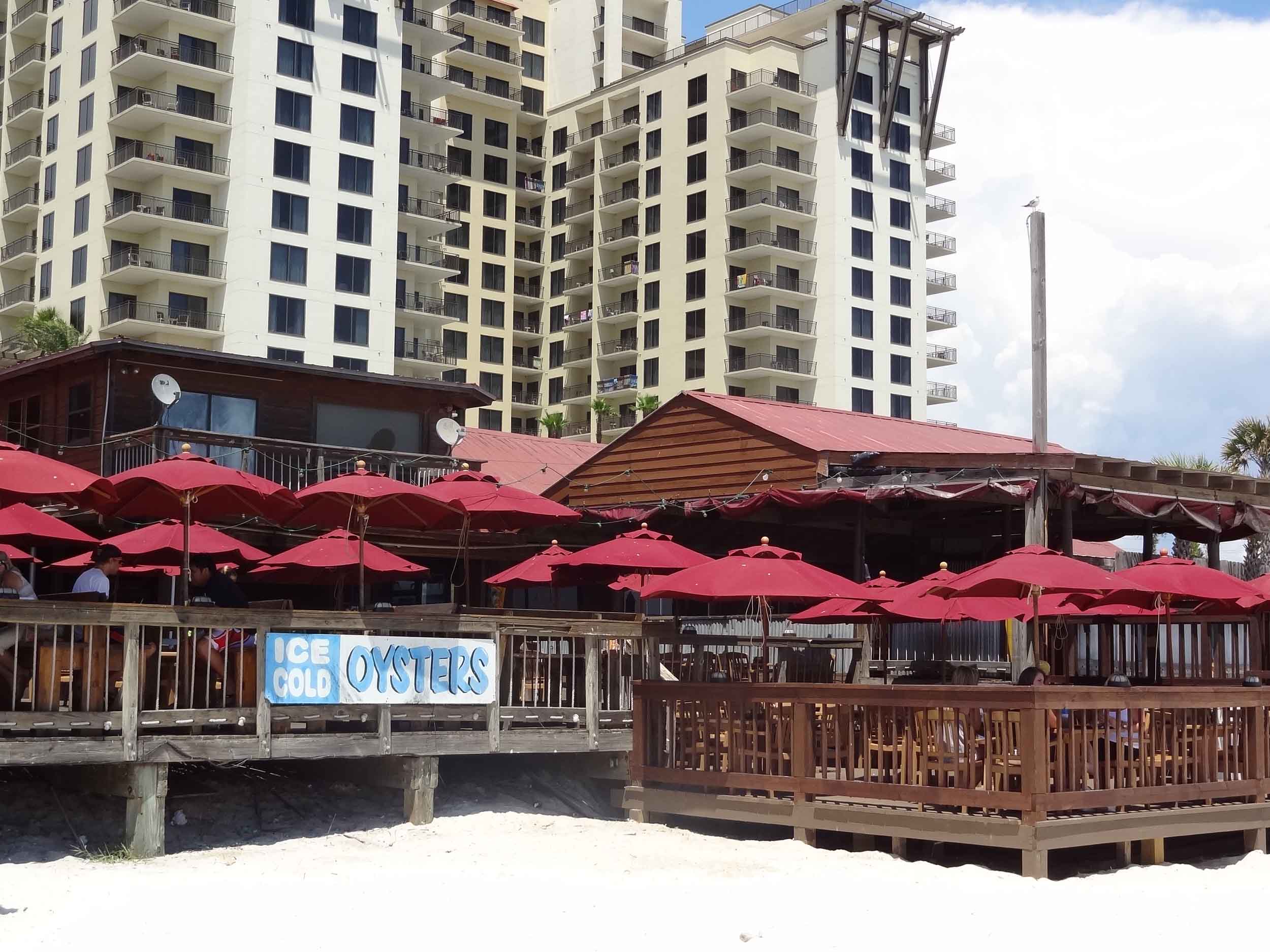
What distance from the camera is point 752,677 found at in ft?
51.9

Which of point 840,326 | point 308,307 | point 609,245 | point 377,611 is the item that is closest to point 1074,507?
point 377,611

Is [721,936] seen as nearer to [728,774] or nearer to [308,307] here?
[728,774]

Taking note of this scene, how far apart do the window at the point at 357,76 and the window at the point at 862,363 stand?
26.2 m

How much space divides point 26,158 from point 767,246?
32.7 meters

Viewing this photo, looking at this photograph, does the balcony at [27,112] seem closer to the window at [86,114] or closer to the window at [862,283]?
the window at [86,114]

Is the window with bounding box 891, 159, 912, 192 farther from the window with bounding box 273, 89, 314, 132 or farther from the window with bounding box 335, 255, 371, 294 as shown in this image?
the window with bounding box 273, 89, 314, 132

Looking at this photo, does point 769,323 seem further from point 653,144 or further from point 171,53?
point 171,53

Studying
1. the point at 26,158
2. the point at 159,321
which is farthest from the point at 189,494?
the point at 26,158

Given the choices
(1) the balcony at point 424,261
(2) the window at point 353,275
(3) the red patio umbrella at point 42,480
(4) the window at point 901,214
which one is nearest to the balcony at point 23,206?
(2) the window at point 353,275

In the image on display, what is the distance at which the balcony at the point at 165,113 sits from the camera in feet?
184

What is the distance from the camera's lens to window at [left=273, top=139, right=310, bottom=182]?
5791 centimetres

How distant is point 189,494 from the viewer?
Result: 47.2 ft

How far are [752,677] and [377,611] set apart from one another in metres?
3.93

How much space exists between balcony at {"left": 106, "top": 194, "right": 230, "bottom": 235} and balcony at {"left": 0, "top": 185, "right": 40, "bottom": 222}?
8.19m
